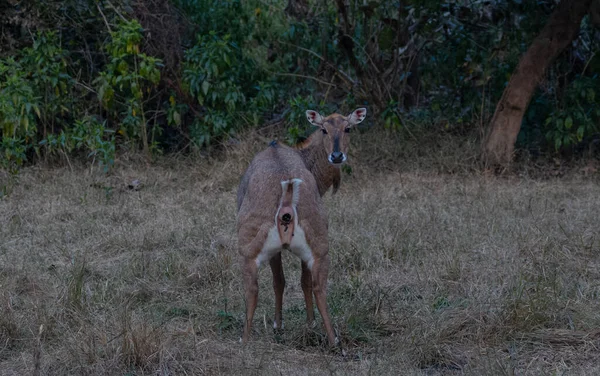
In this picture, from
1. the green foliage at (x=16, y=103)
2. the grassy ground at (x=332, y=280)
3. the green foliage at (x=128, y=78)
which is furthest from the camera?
the green foliage at (x=128, y=78)

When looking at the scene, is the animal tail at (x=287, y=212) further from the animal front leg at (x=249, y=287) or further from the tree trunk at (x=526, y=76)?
the tree trunk at (x=526, y=76)

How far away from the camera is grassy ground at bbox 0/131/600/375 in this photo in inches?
181

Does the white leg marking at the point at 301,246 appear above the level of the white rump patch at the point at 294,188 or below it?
below

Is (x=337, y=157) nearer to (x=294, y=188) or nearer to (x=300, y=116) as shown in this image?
(x=294, y=188)

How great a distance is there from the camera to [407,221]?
754 cm

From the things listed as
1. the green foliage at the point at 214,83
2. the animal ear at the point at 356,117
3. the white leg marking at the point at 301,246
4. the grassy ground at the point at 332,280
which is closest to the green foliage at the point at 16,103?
the grassy ground at the point at 332,280

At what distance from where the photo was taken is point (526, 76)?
390 inches

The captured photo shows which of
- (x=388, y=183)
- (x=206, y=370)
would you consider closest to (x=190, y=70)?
(x=388, y=183)

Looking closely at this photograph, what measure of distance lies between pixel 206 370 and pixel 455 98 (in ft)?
25.0

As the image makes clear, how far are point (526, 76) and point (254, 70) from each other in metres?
3.49

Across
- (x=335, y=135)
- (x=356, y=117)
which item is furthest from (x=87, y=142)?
(x=335, y=135)

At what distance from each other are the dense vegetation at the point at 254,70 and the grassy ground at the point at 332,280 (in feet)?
3.64

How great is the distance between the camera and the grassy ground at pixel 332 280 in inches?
181

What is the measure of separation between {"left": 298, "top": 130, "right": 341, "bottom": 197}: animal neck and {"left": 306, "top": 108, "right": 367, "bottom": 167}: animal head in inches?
2.3
